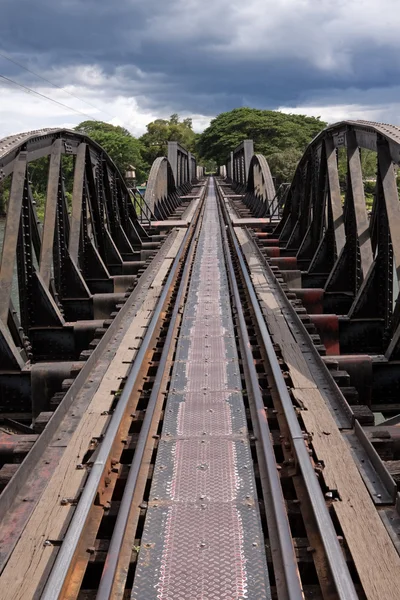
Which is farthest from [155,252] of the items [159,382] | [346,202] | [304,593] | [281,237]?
[304,593]

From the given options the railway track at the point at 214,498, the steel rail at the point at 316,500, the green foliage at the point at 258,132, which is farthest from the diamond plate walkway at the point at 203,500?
the green foliage at the point at 258,132

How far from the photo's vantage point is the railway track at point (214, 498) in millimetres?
3477

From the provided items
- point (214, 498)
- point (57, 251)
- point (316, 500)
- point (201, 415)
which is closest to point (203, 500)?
point (214, 498)

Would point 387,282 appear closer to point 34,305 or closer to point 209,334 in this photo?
point 209,334

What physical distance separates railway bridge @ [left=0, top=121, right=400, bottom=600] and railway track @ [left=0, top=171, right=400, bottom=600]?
0.05 feet

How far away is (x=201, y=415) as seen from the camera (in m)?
5.64

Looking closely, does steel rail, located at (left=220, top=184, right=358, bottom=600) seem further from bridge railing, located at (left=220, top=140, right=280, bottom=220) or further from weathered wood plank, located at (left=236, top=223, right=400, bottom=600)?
bridge railing, located at (left=220, top=140, right=280, bottom=220)

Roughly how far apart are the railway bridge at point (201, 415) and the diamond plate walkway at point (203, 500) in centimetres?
1

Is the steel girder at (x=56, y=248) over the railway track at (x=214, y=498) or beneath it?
over

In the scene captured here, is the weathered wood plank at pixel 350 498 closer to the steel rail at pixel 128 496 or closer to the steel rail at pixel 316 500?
the steel rail at pixel 316 500

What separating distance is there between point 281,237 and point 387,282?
27.1 ft

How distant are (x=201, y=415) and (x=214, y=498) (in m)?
1.38

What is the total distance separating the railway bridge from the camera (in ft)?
11.9

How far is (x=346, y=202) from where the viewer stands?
448 inches
